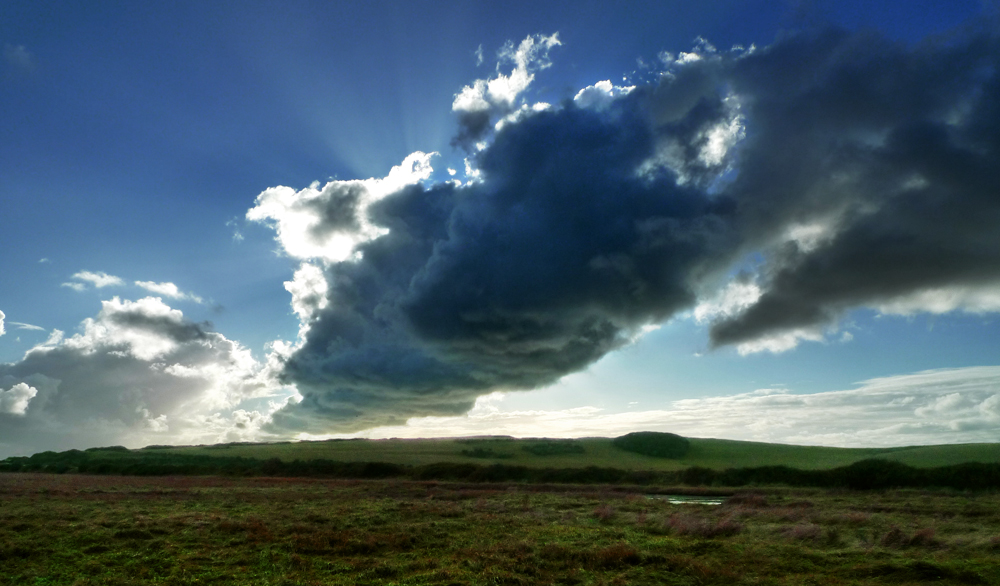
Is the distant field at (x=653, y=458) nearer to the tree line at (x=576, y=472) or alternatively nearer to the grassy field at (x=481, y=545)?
the tree line at (x=576, y=472)

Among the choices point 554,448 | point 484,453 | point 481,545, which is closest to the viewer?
point 481,545

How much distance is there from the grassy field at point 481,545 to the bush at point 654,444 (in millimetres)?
76607

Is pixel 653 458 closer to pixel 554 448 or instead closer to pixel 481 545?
pixel 554 448

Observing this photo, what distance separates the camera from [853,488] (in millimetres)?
59844

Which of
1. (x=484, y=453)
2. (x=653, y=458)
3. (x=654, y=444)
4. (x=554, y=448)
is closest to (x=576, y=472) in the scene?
(x=484, y=453)

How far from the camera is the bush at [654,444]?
367 feet

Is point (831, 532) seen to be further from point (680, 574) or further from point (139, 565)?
point (139, 565)

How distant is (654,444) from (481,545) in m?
103

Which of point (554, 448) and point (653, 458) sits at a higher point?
point (554, 448)

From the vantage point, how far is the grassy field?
59.2ft

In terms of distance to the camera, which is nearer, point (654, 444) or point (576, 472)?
point (576, 472)

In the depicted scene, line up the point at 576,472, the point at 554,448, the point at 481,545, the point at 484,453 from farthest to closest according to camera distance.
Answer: the point at 554,448, the point at 484,453, the point at 576,472, the point at 481,545

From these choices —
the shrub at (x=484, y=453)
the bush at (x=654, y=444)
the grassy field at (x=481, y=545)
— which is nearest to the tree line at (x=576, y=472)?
the shrub at (x=484, y=453)

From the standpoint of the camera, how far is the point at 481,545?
76.8ft
